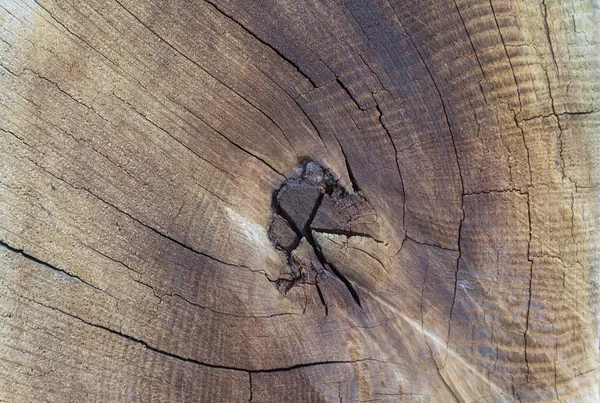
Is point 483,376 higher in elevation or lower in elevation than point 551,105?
lower

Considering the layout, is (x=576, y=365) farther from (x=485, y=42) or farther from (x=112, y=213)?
(x=112, y=213)

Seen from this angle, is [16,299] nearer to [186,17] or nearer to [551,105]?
[186,17]

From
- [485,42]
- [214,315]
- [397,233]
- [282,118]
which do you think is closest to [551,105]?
[485,42]

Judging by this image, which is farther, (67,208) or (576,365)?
(576,365)

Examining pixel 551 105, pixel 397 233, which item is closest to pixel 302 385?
pixel 397 233

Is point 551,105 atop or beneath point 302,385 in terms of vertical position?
atop

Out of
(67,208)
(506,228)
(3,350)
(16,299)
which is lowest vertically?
(3,350)
